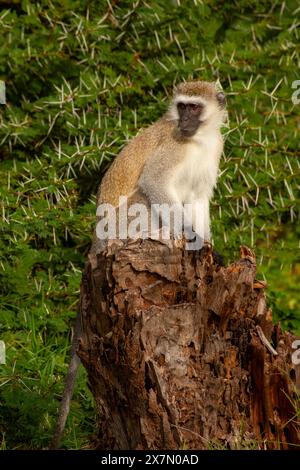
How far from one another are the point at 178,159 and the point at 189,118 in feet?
0.91

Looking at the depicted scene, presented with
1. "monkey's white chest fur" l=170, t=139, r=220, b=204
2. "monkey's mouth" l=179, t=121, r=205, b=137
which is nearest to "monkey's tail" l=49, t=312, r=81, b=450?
"monkey's white chest fur" l=170, t=139, r=220, b=204

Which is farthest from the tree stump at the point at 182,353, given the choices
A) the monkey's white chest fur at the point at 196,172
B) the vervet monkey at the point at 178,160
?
the monkey's white chest fur at the point at 196,172

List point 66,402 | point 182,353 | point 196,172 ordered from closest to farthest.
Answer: point 182,353, point 66,402, point 196,172

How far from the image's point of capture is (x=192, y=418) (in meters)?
4.05

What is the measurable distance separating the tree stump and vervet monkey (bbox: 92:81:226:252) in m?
1.54

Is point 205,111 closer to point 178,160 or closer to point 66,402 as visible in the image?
point 178,160

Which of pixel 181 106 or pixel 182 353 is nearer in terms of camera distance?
pixel 182 353

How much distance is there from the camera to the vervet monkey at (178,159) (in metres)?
5.82

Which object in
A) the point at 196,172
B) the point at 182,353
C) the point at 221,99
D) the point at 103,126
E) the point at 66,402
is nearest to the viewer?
the point at 182,353

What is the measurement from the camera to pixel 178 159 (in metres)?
5.89

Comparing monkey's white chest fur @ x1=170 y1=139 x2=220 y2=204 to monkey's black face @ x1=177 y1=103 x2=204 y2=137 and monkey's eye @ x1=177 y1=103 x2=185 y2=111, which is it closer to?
monkey's black face @ x1=177 y1=103 x2=204 y2=137

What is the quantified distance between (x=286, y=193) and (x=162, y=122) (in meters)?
1.52

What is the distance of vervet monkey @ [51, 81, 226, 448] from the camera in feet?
19.1

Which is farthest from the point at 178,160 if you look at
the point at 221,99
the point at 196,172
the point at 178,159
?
the point at 221,99
